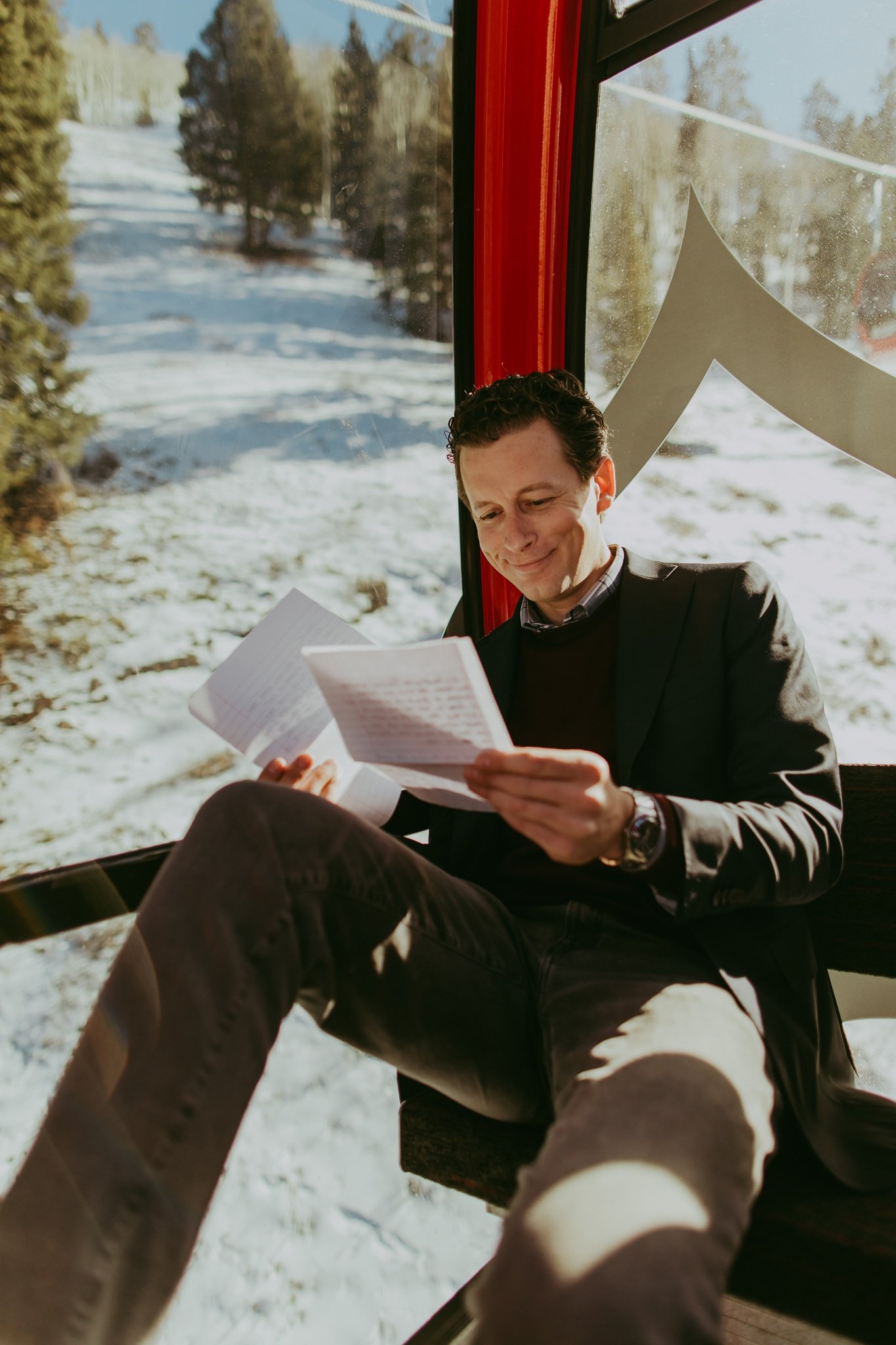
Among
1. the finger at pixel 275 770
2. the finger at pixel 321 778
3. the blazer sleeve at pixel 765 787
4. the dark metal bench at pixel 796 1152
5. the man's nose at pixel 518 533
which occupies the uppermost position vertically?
the man's nose at pixel 518 533

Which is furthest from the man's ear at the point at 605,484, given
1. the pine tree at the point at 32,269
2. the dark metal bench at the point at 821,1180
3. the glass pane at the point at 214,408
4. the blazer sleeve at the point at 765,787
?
the pine tree at the point at 32,269

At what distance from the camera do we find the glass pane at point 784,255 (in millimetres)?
1705

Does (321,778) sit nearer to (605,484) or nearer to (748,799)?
(748,799)

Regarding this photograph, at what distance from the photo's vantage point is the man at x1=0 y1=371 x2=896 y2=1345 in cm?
71

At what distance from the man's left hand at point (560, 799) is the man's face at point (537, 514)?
21.8 inches

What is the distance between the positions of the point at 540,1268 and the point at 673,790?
672 mm

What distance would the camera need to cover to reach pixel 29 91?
148cm

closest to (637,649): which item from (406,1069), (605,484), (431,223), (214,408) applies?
(605,484)

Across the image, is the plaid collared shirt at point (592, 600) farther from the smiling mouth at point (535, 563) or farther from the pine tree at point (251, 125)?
the pine tree at point (251, 125)

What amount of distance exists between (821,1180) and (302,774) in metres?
0.82

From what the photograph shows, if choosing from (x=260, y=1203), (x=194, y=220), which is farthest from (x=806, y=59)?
(x=260, y=1203)

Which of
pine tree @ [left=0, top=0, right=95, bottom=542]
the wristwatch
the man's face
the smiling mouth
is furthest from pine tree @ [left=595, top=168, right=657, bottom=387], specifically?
the wristwatch

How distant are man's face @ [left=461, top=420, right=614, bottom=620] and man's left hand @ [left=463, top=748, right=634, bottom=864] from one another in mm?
554

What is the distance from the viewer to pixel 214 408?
179 cm
